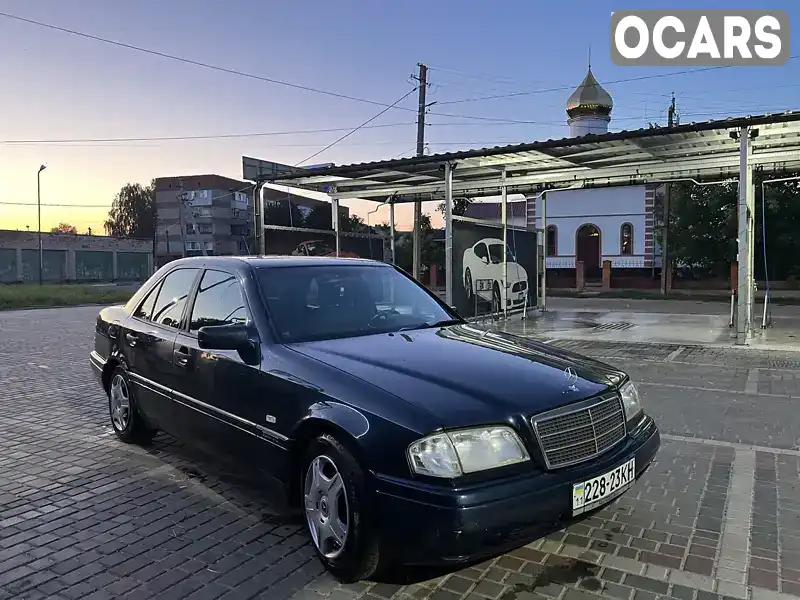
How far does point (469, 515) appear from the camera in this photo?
8.61 feet

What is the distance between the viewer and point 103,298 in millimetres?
30688

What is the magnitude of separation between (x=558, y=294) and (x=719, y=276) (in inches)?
299

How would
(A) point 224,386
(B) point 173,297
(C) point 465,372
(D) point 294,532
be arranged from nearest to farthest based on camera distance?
(C) point 465,372 → (D) point 294,532 → (A) point 224,386 → (B) point 173,297

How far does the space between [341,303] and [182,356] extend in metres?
1.19

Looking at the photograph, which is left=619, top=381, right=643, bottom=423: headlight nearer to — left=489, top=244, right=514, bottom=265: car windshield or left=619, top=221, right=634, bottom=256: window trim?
left=489, top=244, right=514, bottom=265: car windshield

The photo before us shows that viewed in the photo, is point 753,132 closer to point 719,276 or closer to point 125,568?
point 125,568

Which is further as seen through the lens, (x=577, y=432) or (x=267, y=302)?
(x=267, y=302)

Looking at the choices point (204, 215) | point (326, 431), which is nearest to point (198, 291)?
point (326, 431)

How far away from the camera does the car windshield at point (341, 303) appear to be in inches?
152

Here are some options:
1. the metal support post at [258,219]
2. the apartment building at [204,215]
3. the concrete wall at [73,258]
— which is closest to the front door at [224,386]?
the metal support post at [258,219]

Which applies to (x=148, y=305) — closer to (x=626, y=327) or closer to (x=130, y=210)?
(x=626, y=327)

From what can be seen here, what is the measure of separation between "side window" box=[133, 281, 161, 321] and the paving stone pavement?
1.14m

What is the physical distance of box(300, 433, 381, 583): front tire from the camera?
289 cm

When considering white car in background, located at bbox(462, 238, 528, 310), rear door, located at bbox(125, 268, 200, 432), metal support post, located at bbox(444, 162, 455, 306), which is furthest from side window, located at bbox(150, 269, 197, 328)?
white car in background, located at bbox(462, 238, 528, 310)
